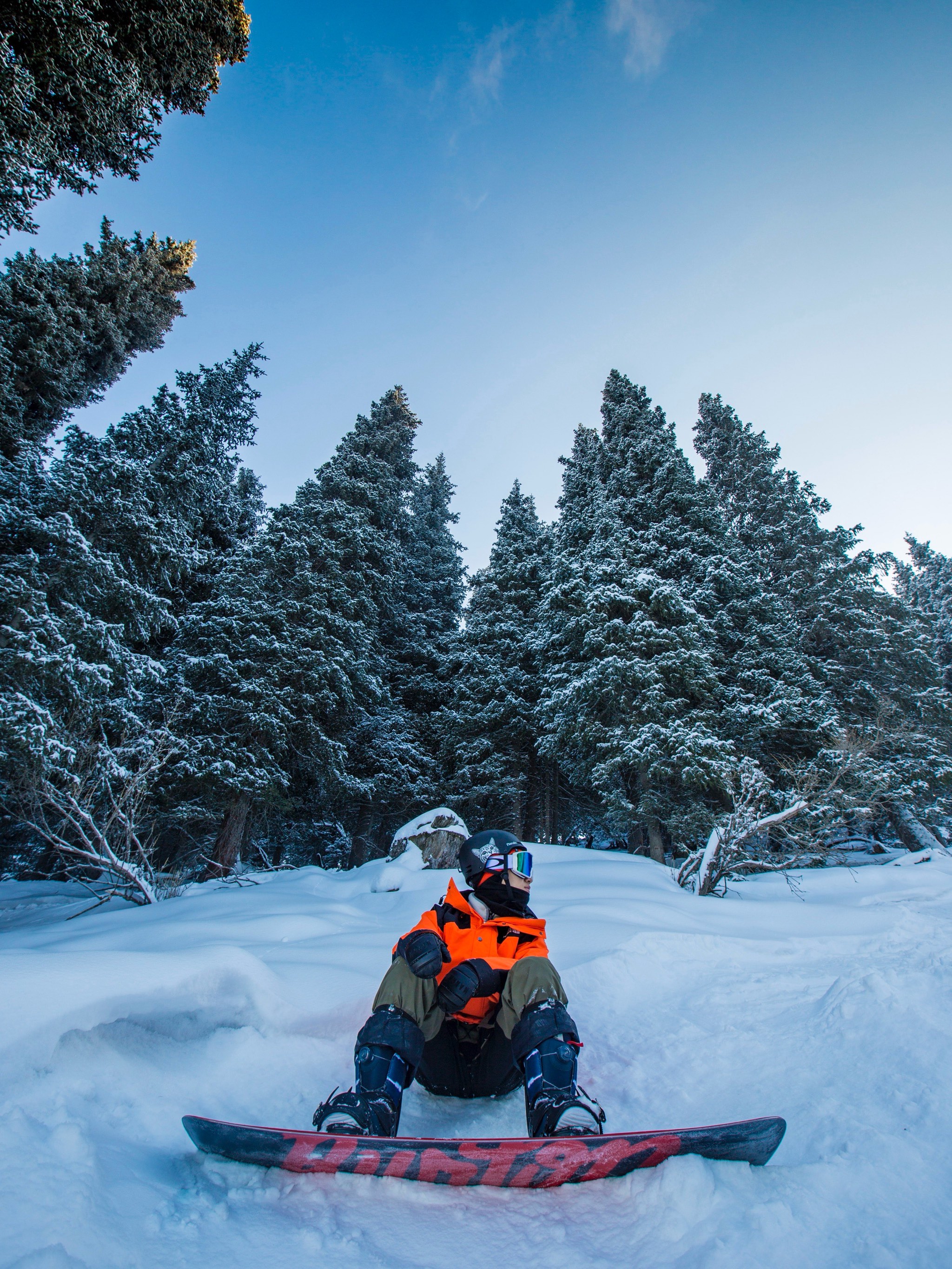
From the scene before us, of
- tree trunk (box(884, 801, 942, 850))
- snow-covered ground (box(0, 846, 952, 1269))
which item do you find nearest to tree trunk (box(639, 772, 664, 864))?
tree trunk (box(884, 801, 942, 850))

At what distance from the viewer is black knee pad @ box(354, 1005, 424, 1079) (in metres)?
2.39

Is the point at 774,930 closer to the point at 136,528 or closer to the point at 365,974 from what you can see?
the point at 365,974

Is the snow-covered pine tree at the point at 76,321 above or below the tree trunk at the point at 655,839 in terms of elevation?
above

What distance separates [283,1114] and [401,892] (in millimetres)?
4985

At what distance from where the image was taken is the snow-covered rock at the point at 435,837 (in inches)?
399

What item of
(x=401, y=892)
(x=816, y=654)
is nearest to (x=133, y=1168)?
(x=401, y=892)

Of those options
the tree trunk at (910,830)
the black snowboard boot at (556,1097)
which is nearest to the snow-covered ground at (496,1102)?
the black snowboard boot at (556,1097)

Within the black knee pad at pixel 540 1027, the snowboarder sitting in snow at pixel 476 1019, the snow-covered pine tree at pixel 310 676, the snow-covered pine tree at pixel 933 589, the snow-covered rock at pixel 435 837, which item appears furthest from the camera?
the snow-covered pine tree at pixel 933 589

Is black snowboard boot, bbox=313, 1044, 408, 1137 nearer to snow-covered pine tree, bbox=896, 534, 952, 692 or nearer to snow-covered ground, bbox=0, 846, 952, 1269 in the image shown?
snow-covered ground, bbox=0, 846, 952, 1269

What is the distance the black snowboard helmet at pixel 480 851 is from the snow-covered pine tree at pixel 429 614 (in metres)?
13.2

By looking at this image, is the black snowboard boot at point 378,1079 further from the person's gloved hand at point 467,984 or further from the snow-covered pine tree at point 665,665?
the snow-covered pine tree at point 665,665

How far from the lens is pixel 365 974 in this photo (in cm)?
380

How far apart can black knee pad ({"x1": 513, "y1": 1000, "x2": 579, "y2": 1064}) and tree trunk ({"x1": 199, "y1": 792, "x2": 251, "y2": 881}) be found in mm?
10681

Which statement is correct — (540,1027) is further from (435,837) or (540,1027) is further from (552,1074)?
(435,837)
